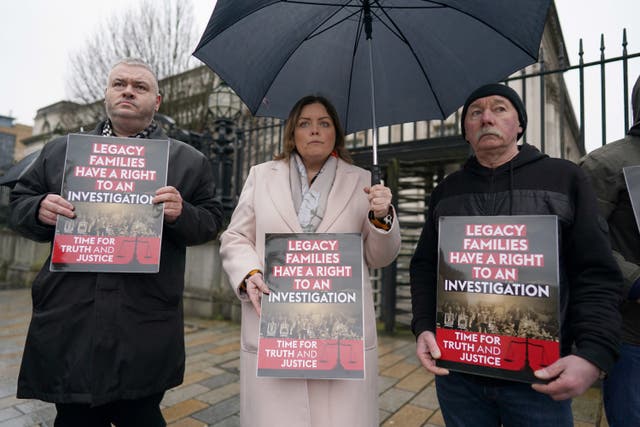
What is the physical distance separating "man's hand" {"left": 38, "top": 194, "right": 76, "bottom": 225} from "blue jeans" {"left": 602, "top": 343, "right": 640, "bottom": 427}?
2.30 meters

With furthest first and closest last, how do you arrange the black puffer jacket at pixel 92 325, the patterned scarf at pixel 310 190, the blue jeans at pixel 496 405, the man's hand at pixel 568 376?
1. the patterned scarf at pixel 310 190
2. the black puffer jacket at pixel 92 325
3. the blue jeans at pixel 496 405
4. the man's hand at pixel 568 376

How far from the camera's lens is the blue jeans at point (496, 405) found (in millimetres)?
1356

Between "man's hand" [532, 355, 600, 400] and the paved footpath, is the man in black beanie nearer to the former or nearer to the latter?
"man's hand" [532, 355, 600, 400]

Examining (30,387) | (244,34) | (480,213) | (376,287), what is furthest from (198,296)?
(480,213)

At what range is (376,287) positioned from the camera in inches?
253

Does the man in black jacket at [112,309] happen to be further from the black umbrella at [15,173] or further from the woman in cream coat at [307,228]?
the woman in cream coat at [307,228]

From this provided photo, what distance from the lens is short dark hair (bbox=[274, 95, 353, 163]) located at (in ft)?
5.95

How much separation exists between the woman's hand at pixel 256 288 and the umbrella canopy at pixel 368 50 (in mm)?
883

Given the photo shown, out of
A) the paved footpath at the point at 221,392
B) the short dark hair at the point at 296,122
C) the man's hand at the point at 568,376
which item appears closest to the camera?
the man's hand at the point at 568,376

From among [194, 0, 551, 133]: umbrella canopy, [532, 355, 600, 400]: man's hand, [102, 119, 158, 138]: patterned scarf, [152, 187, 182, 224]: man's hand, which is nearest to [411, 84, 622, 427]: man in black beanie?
[532, 355, 600, 400]: man's hand

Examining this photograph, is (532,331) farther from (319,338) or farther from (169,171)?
(169,171)

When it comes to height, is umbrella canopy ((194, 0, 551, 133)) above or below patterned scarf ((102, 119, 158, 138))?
above

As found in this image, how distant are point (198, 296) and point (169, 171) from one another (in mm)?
5118

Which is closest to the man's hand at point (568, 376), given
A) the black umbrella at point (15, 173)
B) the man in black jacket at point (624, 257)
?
the man in black jacket at point (624, 257)
